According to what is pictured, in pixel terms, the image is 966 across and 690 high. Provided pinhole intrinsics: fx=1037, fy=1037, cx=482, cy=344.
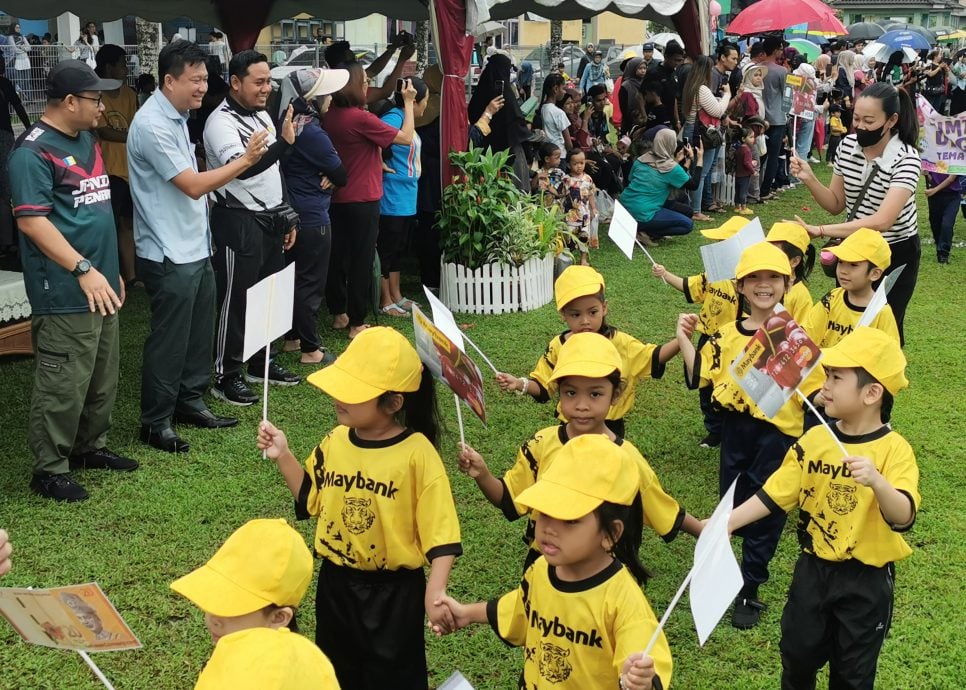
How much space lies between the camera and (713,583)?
229cm

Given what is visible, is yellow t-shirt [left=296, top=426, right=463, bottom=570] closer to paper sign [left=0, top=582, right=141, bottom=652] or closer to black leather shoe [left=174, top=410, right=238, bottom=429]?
paper sign [left=0, top=582, right=141, bottom=652]

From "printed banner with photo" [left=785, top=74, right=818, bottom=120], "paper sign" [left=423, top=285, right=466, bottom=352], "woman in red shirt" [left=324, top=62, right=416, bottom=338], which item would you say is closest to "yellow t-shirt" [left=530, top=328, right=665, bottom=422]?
A: "paper sign" [left=423, top=285, right=466, bottom=352]

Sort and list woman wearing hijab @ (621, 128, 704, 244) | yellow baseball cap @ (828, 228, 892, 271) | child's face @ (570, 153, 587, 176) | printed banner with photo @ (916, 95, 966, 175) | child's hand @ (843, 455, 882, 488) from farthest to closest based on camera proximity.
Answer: woman wearing hijab @ (621, 128, 704, 244), child's face @ (570, 153, 587, 176), printed banner with photo @ (916, 95, 966, 175), yellow baseball cap @ (828, 228, 892, 271), child's hand @ (843, 455, 882, 488)

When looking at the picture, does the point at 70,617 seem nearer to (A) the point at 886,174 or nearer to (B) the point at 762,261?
(B) the point at 762,261

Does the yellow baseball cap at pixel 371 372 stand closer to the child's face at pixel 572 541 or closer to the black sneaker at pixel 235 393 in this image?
the child's face at pixel 572 541

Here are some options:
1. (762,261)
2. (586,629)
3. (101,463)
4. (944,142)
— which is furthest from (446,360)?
(944,142)

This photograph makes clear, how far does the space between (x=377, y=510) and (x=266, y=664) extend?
4.58 ft

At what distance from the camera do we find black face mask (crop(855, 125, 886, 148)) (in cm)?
559

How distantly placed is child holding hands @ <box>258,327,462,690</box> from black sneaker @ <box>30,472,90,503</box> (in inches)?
96.5

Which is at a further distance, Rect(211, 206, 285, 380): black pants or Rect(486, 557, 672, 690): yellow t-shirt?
Rect(211, 206, 285, 380): black pants

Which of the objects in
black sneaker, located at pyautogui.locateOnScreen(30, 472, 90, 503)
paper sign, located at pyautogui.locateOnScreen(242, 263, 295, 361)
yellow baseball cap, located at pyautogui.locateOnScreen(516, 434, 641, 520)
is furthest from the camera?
black sneaker, located at pyautogui.locateOnScreen(30, 472, 90, 503)

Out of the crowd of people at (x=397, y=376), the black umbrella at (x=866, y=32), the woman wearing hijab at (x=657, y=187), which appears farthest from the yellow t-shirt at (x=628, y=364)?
the black umbrella at (x=866, y=32)

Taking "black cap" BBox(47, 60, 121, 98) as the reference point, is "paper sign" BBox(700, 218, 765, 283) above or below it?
below

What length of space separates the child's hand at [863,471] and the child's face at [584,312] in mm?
1648
